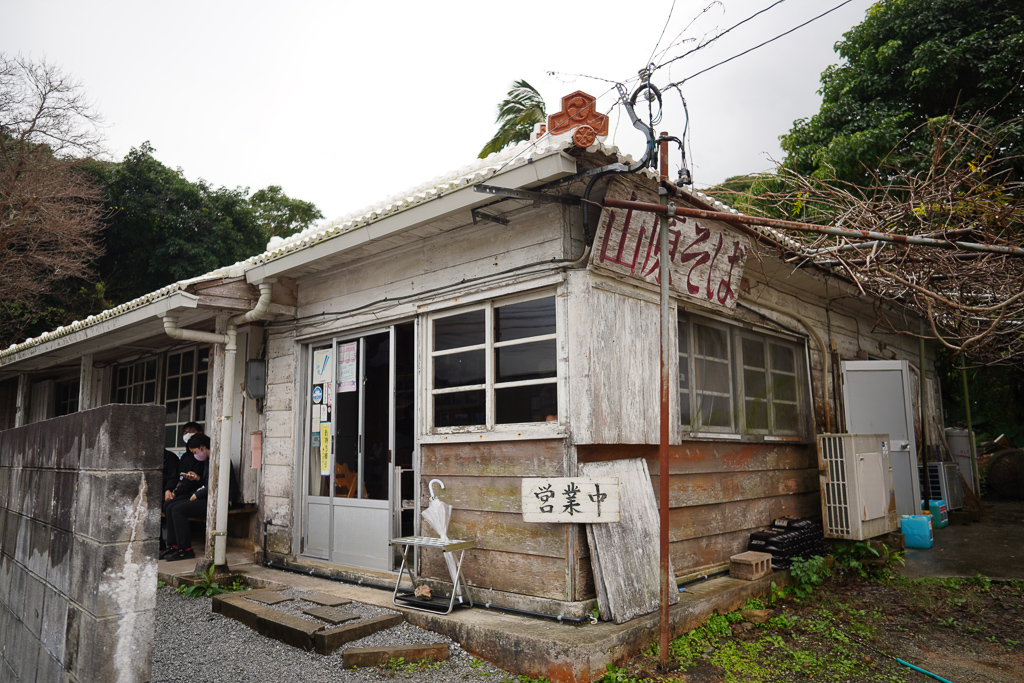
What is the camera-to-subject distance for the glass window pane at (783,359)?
777 cm

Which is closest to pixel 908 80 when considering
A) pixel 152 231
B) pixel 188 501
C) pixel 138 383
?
pixel 188 501

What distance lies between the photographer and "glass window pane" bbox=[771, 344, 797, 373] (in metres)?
7.77

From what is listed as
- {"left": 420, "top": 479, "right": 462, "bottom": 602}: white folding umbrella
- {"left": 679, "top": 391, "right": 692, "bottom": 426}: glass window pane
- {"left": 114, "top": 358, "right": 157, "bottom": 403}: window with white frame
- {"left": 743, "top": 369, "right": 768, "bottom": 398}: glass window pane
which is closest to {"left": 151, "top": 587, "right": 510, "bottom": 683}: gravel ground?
{"left": 420, "top": 479, "right": 462, "bottom": 602}: white folding umbrella

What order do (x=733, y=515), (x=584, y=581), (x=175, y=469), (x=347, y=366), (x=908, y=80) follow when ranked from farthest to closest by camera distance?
(x=908, y=80) → (x=175, y=469) → (x=347, y=366) → (x=733, y=515) → (x=584, y=581)

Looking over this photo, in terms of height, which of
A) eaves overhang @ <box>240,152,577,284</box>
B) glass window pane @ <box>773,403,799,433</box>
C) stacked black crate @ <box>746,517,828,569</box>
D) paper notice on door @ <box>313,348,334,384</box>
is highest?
eaves overhang @ <box>240,152,577,284</box>

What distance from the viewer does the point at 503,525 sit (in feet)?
17.2

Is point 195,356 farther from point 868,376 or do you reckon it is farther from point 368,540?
point 868,376

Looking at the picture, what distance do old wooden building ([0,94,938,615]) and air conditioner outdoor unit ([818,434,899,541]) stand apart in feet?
1.66

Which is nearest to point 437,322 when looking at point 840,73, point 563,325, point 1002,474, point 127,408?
point 563,325

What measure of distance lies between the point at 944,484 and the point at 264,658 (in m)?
9.22

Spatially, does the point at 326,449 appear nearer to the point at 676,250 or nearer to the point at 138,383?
the point at 676,250

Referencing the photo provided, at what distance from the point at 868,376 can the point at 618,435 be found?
5.04 m

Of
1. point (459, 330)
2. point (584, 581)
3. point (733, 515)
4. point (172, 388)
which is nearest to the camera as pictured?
point (584, 581)

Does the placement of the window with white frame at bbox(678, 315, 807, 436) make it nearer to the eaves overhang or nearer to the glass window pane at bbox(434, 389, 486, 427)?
the glass window pane at bbox(434, 389, 486, 427)
